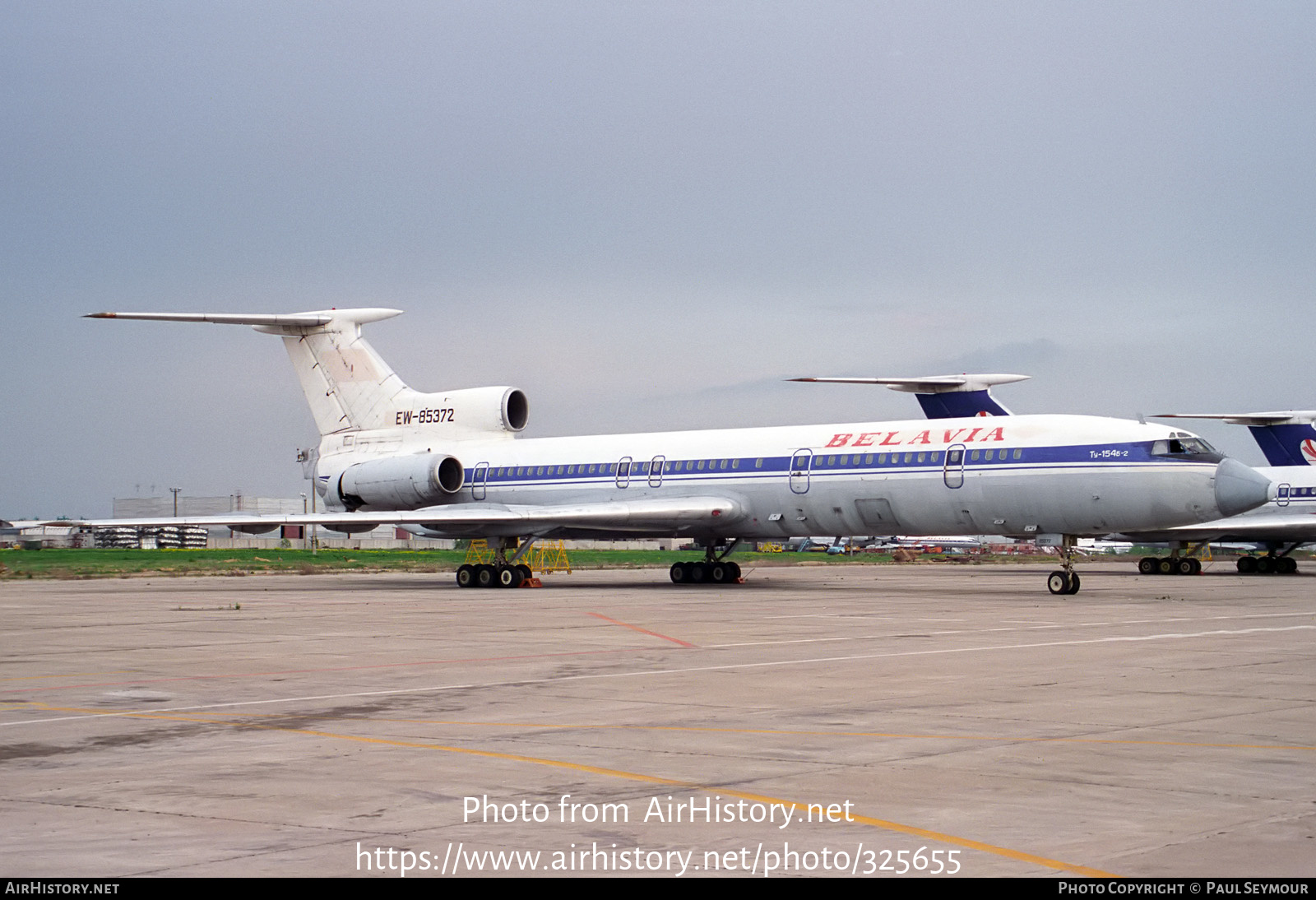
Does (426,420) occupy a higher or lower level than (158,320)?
lower

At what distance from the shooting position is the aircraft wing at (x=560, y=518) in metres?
33.8

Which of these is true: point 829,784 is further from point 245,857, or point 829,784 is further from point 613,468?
point 613,468

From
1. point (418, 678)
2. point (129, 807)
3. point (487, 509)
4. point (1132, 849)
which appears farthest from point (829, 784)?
point (487, 509)

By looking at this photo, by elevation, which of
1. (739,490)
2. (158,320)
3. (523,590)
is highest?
(158,320)

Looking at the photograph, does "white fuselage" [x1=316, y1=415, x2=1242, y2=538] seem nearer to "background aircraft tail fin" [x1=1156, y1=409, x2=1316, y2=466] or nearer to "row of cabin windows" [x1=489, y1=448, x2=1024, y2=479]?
"row of cabin windows" [x1=489, y1=448, x2=1024, y2=479]

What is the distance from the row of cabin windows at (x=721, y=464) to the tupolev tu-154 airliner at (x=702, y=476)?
0.13ft

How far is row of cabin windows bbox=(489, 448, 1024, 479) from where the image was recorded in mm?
29406

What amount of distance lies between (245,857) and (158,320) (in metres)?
31.9

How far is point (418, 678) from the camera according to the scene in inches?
523

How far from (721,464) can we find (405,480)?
8.96 meters

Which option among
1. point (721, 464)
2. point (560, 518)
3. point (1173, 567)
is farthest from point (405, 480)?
point (1173, 567)

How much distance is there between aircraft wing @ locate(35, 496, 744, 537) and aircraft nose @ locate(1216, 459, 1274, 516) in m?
11.3

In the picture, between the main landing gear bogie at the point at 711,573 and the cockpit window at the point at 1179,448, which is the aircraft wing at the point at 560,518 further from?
the cockpit window at the point at 1179,448

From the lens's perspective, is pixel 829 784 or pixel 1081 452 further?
pixel 1081 452
